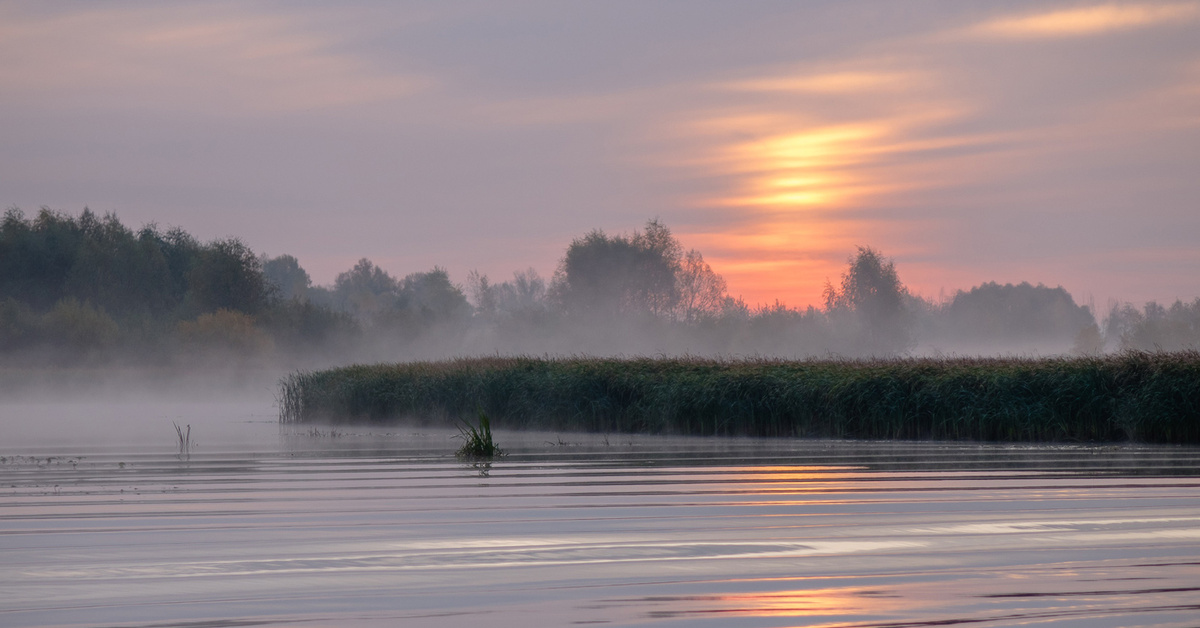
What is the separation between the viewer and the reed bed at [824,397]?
19.4m

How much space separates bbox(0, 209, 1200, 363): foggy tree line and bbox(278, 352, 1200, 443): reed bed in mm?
30629

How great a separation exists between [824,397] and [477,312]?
100 m

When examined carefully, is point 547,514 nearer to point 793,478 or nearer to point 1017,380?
point 793,478

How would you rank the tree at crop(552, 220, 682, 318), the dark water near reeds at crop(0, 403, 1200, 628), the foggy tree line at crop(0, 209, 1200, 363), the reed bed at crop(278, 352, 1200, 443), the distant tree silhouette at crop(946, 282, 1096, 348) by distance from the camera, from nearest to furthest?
the dark water near reeds at crop(0, 403, 1200, 628) < the reed bed at crop(278, 352, 1200, 443) < the foggy tree line at crop(0, 209, 1200, 363) < the tree at crop(552, 220, 682, 318) < the distant tree silhouette at crop(946, 282, 1096, 348)

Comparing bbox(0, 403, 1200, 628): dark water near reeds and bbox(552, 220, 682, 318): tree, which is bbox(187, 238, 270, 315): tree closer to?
bbox(552, 220, 682, 318): tree

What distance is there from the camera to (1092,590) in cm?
537

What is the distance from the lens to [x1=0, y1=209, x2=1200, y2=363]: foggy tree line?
220ft

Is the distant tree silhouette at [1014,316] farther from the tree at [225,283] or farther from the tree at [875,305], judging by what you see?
the tree at [225,283]

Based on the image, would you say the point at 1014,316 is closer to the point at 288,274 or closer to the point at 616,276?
the point at 616,276

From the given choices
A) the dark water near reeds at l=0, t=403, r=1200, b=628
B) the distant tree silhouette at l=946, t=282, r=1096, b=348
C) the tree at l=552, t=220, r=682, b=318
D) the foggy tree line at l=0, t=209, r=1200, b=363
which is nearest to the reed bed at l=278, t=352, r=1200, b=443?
the dark water near reeds at l=0, t=403, r=1200, b=628

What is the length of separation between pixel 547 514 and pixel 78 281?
6929 cm

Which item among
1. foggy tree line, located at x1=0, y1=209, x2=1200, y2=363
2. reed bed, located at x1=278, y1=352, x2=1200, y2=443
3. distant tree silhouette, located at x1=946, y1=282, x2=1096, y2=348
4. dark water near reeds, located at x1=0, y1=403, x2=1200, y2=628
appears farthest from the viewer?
distant tree silhouette, located at x1=946, y1=282, x2=1096, y2=348

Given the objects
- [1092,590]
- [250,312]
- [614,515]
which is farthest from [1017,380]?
[250,312]

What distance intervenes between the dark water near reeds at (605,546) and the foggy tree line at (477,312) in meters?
45.1
